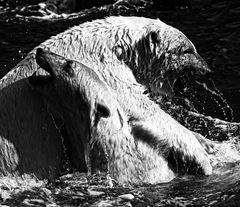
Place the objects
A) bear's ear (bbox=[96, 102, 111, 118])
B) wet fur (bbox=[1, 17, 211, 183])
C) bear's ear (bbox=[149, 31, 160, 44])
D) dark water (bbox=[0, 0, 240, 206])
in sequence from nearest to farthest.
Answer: dark water (bbox=[0, 0, 240, 206]) < bear's ear (bbox=[96, 102, 111, 118]) < wet fur (bbox=[1, 17, 211, 183]) < bear's ear (bbox=[149, 31, 160, 44])

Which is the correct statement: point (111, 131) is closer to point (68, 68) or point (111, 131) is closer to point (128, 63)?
point (68, 68)

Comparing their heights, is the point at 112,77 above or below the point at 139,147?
above

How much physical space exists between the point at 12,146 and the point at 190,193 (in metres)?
2.29

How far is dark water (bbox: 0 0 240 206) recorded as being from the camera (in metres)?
9.52

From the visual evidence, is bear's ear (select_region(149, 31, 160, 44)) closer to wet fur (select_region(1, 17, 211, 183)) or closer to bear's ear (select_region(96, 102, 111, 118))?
wet fur (select_region(1, 17, 211, 183))

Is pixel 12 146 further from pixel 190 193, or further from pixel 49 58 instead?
pixel 190 193

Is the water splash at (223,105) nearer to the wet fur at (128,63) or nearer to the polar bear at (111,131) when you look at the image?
the wet fur at (128,63)

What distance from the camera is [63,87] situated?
31.4 ft

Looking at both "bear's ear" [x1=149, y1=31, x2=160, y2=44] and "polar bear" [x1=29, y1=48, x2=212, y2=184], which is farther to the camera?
"bear's ear" [x1=149, y1=31, x2=160, y2=44]

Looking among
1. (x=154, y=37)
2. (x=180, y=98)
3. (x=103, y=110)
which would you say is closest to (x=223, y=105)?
(x=180, y=98)

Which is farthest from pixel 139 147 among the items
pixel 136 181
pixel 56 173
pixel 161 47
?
pixel 161 47

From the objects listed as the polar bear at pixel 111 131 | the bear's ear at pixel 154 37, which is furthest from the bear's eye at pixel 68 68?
the bear's ear at pixel 154 37

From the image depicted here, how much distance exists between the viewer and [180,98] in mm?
12602

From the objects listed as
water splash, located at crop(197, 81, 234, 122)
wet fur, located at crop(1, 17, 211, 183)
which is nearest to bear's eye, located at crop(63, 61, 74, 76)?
wet fur, located at crop(1, 17, 211, 183)
